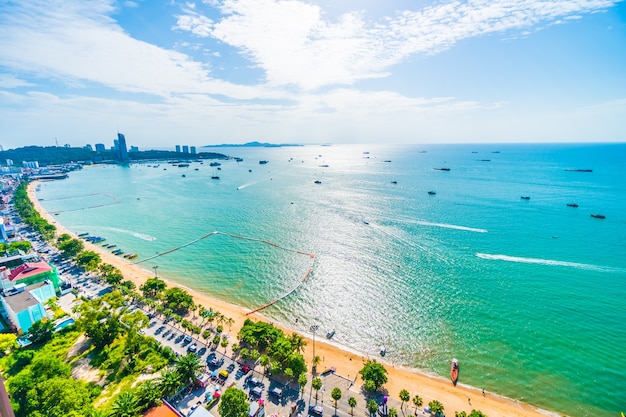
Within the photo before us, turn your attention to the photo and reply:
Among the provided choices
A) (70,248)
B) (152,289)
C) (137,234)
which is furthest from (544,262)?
(70,248)

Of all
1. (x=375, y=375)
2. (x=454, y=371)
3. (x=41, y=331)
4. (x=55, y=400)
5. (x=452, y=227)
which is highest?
(x=452, y=227)

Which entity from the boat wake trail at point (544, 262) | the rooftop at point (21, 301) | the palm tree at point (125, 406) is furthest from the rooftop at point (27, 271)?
the boat wake trail at point (544, 262)

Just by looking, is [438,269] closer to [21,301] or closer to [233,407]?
[233,407]

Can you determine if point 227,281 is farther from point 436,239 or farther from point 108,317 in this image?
point 436,239

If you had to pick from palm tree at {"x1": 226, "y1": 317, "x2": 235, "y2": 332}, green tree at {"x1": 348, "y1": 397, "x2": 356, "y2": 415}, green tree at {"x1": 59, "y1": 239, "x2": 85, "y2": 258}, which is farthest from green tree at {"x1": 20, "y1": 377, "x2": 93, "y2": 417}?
green tree at {"x1": 59, "y1": 239, "x2": 85, "y2": 258}

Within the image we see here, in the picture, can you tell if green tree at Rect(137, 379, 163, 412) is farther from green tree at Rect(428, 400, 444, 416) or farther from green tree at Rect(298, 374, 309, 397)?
green tree at Rect(428, 400, 444, 416)

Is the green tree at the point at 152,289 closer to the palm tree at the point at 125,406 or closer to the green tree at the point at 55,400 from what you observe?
the green tree at the point at 55,400
